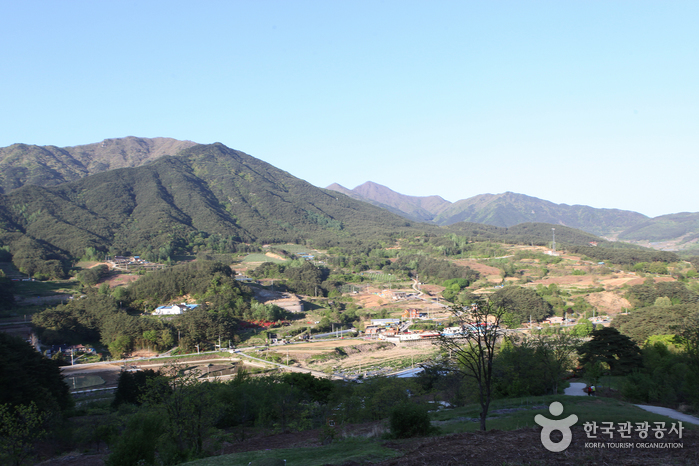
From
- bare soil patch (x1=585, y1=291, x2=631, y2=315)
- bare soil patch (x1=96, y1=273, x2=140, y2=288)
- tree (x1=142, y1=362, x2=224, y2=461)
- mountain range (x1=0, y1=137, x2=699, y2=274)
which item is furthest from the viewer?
mountain range (x1=0, y1=137, x2=699, y2=274)

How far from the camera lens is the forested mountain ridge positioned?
8938cm

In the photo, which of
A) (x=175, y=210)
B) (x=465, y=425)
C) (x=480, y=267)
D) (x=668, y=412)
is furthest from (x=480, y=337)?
(x=175, y=210)

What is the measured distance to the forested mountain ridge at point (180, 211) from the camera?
8938 centimetres

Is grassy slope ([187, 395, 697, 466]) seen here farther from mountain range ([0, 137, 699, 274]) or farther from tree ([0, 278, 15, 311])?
mountain range ([0, 137, 699, 274])

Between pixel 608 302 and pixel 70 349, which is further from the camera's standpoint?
pixel 608 302

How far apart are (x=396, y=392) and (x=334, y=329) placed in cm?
3781

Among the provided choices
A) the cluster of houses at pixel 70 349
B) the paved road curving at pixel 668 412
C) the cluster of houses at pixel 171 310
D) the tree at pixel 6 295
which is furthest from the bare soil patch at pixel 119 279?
the paved road curving at pixel 668 412

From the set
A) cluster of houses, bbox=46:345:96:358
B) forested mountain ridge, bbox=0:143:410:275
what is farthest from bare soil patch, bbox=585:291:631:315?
forested mountain ridge, bbox=0:143:410:275

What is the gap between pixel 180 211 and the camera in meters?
123

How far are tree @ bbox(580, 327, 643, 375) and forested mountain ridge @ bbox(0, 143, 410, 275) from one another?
76.7 meters

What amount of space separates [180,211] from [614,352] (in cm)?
12023

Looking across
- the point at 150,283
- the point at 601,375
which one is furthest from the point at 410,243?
the point at 601,375

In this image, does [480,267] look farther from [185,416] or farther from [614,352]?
[185,416]

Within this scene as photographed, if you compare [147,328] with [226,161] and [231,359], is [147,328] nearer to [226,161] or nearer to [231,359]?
[231,359]
